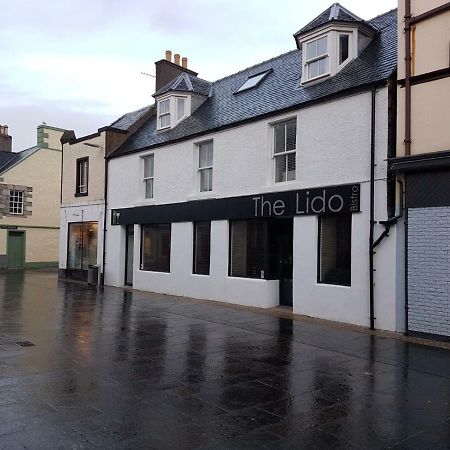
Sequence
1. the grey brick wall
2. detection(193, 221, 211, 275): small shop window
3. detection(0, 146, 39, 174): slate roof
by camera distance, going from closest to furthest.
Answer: the grey brick wall < detection(193, 221, 211, 275): small shop window < detection(0, 146, 39, 174): slate roof

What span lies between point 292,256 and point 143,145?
8.28 meters

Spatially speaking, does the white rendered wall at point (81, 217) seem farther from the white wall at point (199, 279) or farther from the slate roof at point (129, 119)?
the slate roof at point (129, 119)

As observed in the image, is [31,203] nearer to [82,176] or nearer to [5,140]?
[5,140]

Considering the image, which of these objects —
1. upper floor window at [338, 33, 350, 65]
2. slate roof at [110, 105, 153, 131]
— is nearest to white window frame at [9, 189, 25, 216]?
slate roof at [110, 105, 153, 131]

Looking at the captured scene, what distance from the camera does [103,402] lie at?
5.46m

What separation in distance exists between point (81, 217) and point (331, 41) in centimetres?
1370

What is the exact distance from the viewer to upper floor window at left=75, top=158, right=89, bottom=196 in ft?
71.5

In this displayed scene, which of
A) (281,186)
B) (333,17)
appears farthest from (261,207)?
(333,17)

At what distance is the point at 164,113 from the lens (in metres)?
18.7

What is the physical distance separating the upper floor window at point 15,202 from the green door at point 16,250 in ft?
4.52

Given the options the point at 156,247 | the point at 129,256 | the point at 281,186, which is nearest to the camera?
the point at 281,186

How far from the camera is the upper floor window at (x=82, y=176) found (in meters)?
21.8

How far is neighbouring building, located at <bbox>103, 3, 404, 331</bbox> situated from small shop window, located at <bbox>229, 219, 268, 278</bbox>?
4 cm

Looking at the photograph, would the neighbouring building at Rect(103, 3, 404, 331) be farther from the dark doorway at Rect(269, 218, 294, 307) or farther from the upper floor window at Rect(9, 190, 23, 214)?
the upper floor window at Rect(9, 190, 23, 214)
